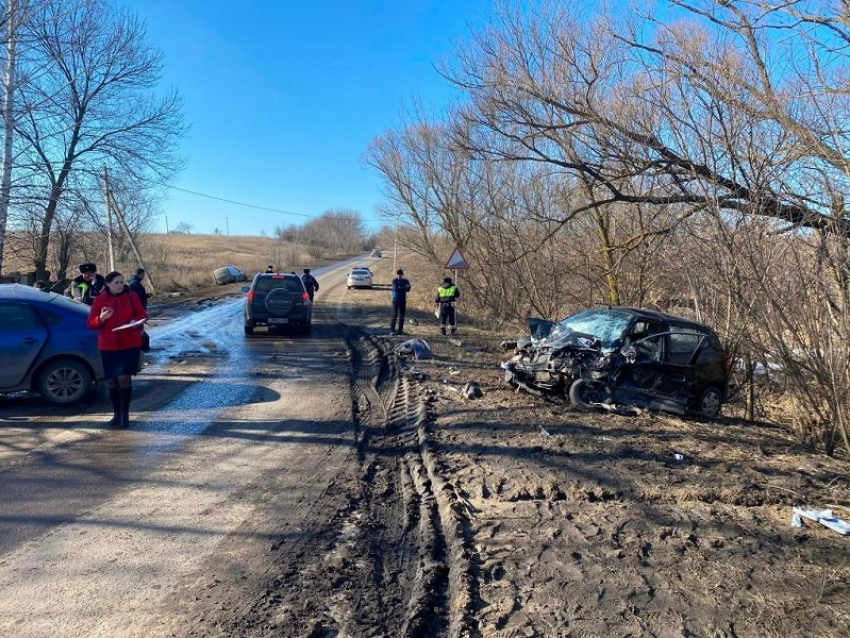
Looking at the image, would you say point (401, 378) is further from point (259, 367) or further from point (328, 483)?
point (328, 483)

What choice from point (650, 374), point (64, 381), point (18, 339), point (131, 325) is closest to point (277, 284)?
point (64, 381)

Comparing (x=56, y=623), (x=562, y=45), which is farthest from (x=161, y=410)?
(x=562, y=45)

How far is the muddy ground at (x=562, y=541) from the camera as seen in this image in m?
3.09

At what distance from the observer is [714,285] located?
8125 millimetres

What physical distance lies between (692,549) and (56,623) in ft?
12.5

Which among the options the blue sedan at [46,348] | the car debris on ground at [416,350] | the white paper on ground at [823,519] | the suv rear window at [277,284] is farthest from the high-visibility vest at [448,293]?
the white paper on ground at [823,519]

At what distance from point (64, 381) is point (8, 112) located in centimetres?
607

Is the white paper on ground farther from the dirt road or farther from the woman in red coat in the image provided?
the woman in red coat

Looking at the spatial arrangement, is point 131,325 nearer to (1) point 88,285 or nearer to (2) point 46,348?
(2) point 46,348

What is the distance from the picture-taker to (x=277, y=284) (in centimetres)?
1468

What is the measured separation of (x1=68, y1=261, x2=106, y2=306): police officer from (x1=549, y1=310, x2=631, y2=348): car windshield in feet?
24.0

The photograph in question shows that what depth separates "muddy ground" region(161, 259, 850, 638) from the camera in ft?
10.1

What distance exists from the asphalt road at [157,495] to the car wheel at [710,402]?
5.39 m

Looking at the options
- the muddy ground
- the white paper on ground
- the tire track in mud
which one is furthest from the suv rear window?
the white paper on ground
